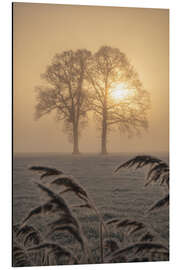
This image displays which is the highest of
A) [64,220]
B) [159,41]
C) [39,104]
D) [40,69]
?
[159,41]

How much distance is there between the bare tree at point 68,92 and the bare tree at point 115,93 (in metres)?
0.11

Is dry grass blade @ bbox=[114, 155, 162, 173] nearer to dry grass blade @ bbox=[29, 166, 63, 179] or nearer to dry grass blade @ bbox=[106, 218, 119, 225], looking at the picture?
dry grass blade @ bbox=[106, 218, 119, 225]

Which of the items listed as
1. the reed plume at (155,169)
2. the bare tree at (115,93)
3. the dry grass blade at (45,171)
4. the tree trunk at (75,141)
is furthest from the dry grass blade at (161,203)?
the dry grass blade at (45,171)

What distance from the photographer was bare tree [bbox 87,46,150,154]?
4.38 meters

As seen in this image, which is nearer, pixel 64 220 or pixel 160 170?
pixel 64 220

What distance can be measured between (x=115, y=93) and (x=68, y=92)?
51 centimetres

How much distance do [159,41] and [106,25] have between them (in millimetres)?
614

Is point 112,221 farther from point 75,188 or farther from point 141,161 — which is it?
point 141,161

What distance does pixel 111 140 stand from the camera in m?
4.39

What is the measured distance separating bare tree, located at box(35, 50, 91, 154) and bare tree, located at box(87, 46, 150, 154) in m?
0.11

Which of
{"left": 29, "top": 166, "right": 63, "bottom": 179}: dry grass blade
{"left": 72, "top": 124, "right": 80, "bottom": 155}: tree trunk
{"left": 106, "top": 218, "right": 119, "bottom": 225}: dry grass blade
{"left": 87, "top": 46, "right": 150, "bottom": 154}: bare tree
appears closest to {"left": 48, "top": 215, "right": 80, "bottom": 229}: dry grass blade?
{"left": 106, "top": 218, "right": 119, "bottom": 225}: dry grass blade

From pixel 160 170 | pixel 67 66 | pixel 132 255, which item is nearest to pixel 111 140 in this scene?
pixel 160 170

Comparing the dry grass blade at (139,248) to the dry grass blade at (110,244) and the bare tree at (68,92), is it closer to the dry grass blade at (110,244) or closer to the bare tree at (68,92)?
the dry grass blade at (110,244)

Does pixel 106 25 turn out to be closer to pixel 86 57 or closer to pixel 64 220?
pixel 86 57
